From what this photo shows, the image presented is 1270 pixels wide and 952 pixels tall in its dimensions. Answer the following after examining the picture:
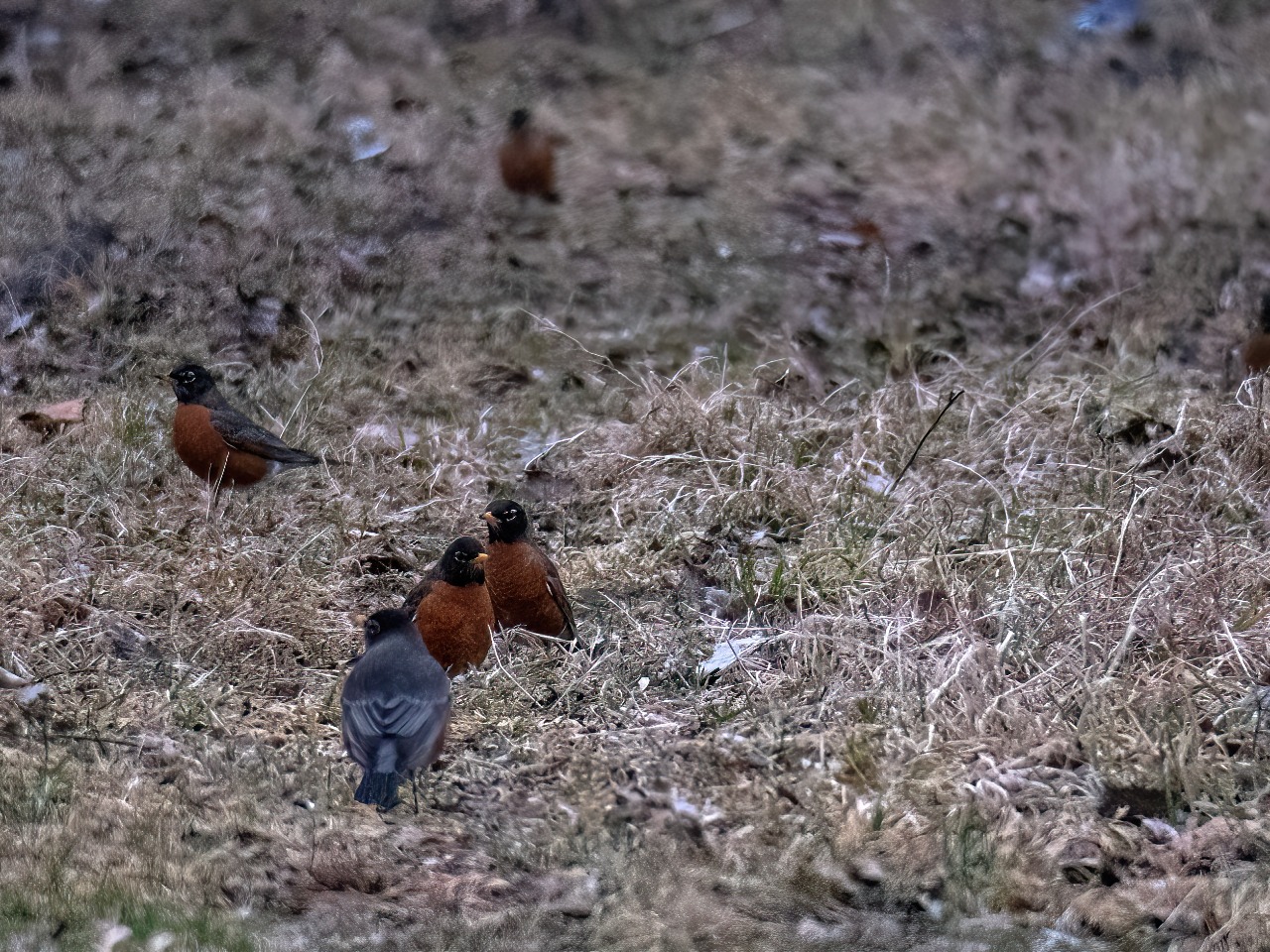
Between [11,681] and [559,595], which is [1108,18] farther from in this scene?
[11,681]

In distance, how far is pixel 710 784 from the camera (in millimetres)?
3242

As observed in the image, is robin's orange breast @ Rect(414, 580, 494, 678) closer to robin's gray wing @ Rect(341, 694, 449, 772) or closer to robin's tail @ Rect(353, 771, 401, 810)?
robin's gray wing @ Rect(341, 694, 449, 772)

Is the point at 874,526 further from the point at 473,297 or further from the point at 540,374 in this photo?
the point at 473,297

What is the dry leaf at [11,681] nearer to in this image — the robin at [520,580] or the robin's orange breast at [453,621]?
the robin's orange breast at [453,621]

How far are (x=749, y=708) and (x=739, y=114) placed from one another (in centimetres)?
453

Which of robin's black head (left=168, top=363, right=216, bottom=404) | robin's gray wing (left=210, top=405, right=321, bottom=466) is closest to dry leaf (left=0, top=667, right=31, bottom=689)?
robin's gray wing (left=210, top=405, right=321, bottom=466)

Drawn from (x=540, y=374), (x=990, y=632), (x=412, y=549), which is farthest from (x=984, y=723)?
(x=540, y=374)

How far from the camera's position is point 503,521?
3.93 meters

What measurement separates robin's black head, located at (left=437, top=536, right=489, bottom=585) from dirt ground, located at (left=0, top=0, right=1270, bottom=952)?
31 cm

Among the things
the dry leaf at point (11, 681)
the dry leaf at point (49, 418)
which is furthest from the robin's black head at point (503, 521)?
the dry leaf at point (49, 418)

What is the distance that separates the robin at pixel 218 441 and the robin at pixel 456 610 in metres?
1.41

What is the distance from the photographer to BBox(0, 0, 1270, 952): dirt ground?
9.57 feet

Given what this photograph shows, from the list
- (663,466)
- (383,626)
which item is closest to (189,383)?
(663,466)

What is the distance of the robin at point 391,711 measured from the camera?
116 inches
